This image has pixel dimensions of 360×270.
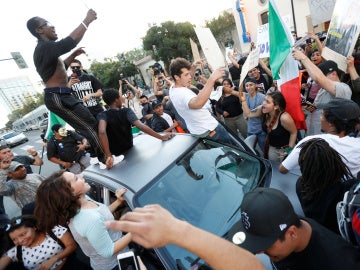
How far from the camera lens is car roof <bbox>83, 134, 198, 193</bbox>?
78.8 inches

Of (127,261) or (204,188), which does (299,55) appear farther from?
(127,261)

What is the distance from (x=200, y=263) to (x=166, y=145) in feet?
4.13

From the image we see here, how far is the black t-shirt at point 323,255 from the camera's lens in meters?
0.98

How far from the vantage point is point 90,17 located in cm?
236

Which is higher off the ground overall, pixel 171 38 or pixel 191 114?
pixel 191 114

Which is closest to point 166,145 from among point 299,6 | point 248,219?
point 248,219

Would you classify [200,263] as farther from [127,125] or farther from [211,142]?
[127,125]

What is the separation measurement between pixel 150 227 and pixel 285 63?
3253mm

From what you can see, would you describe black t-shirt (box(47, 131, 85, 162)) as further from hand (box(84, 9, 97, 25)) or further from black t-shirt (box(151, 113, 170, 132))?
hand (box(84, 9, 97, 25))

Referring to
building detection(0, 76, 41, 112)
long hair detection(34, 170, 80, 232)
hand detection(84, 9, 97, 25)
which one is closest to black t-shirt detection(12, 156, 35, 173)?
long hair detection(34, 170, 80, 232)

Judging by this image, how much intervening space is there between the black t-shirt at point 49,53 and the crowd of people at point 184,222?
0.03 feet

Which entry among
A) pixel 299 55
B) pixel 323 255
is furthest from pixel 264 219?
pixel 299 55

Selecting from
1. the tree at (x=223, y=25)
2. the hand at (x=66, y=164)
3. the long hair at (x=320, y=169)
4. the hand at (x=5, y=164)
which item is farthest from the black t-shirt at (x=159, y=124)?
the tree at (x=223, y=25)

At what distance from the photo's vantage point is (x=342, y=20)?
9.92ft
